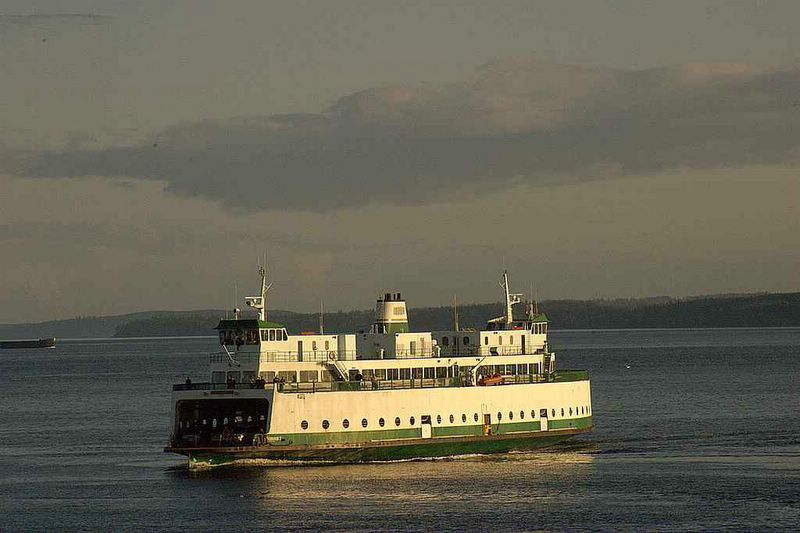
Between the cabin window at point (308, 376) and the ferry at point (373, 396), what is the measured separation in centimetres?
6

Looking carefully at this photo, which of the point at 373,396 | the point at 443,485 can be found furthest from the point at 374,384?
the point at 443,485

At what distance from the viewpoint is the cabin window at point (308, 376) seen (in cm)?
6475

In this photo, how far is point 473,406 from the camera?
6738 centimetres

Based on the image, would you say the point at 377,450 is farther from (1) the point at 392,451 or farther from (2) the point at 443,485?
(2) the point at 443,485

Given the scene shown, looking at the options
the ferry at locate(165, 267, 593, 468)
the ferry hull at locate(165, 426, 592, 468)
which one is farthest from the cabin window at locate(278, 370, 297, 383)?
the ferry hull at locate(165, 426, 592, 468)

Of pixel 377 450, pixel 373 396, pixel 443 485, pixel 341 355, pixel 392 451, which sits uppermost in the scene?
pixel 341 355

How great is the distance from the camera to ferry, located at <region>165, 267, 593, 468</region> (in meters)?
61.7

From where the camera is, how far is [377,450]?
63.8 meters

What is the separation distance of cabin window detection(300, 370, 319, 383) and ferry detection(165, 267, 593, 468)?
0.21 feet

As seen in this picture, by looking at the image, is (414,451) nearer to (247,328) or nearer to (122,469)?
(247,328)

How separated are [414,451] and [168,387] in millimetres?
78620

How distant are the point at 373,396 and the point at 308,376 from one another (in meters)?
3.31

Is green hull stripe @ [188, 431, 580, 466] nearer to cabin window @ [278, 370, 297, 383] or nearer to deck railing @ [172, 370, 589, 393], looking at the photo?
deck railing @ [172, 370, 589, 393]

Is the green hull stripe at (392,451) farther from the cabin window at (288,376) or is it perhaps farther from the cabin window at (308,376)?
the cabin window at (308,376)
